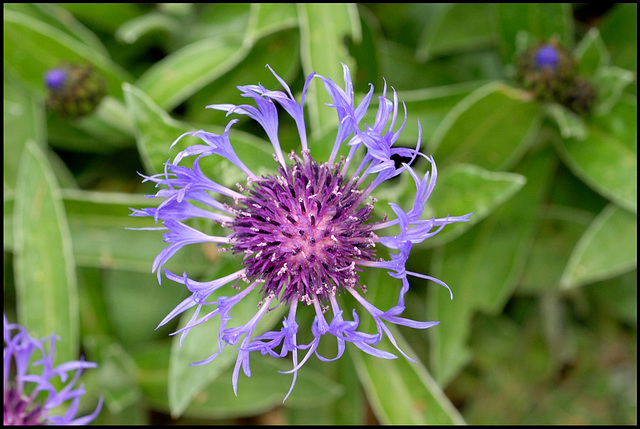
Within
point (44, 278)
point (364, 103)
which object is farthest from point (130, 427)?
point (364, 103)

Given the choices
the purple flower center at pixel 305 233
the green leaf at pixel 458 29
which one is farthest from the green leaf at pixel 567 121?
the purple flower center at pixel 305 233

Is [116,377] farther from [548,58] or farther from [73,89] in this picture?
[548,58]

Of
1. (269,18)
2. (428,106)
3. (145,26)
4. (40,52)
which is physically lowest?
(428,106)

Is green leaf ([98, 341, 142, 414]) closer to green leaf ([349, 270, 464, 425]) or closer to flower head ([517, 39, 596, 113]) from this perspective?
green leaf ([349, 270, 464, 425])

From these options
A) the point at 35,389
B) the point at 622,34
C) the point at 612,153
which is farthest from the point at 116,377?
the point at 622,34

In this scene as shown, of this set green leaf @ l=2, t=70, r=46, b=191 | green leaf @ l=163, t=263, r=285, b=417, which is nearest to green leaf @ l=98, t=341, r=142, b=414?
green leaf @ l=163, t=263, r=285, b=417

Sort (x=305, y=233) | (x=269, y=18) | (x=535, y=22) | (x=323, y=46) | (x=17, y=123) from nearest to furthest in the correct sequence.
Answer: (x=305, y=233), (x=323, y=46), (x=269, y=18), (x=535, y=22), (x=17, y=123)
